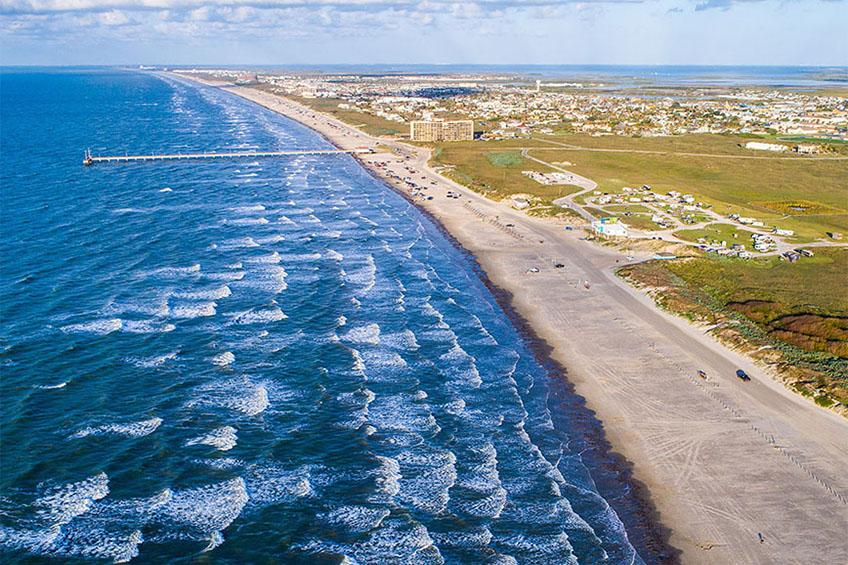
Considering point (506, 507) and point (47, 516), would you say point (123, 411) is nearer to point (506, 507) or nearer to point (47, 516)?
point (47, 516)

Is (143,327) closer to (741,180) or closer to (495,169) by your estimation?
(495,169)

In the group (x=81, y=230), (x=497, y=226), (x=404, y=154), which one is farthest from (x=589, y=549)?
(x=404, y=154)

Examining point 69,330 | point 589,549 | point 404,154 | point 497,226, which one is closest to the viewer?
point 589,549

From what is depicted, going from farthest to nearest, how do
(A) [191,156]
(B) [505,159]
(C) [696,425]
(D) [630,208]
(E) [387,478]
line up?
(B) [505,159], (A) [191,156], (D) [630,208], (C) [696,425], (E) [387,478]

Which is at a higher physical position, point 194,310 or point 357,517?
point 194,310

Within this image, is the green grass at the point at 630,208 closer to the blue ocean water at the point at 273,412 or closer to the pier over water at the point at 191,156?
the blue ocean water at the point at 273,412

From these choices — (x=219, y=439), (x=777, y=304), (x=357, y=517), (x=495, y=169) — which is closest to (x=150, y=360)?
(x=219, y=439)
